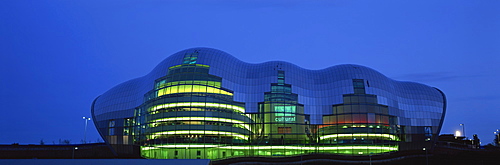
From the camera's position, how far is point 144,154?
248 feet

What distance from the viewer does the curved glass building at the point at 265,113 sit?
71.4m

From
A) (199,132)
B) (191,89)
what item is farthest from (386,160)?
(191,89)

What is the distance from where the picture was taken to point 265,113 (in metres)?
74.4

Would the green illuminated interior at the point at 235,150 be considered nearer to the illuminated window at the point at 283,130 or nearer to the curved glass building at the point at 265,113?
the curved glass building at the point at 265,113

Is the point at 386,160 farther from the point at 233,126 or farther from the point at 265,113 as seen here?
the point at 233,126

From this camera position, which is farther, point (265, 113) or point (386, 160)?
point (265, 113)

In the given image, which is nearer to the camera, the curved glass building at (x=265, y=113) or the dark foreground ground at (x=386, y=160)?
the dark foreground ground at (x=386, y=160)

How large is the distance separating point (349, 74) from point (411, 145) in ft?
60.0

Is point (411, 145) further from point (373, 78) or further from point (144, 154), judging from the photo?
point (144, 154)

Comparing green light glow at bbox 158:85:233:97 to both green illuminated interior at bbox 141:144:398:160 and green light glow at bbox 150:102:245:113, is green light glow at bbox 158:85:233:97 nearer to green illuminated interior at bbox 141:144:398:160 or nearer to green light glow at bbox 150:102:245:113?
green light glow at bbox 150:102:245:113

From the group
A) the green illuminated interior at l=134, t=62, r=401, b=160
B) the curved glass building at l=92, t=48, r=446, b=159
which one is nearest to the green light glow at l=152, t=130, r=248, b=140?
the green illuminated interior at l=134, t=62, r=401, b=160

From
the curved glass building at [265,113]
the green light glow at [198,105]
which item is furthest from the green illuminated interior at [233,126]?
the curved glass building at [265,113]

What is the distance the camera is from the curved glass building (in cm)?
7144

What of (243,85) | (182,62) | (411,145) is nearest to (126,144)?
(182,62)
